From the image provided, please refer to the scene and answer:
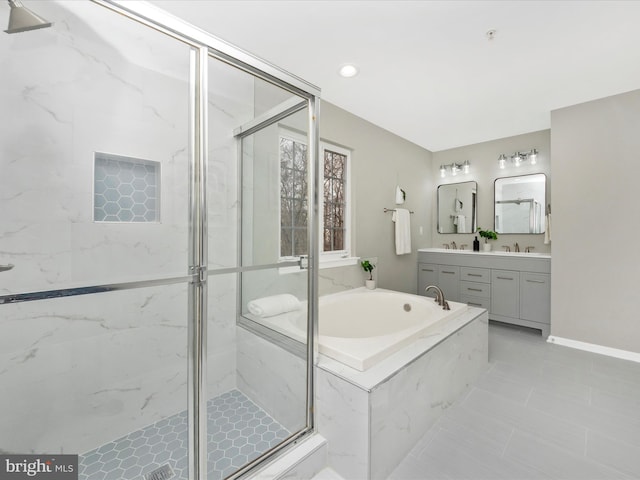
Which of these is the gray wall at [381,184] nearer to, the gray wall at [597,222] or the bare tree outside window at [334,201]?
the bare tree outside window at [334,201]

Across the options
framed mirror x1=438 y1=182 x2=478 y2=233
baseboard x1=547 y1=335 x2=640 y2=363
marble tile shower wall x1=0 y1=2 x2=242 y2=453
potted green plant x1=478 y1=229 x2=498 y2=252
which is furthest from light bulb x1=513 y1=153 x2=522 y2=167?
marble tile shower wall x1=0 y1=2 x2=242 y2=453

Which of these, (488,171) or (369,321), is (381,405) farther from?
(488,171)

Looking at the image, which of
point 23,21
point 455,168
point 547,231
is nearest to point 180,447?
point 23,21

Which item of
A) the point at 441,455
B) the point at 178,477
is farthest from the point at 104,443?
the point at 441,455

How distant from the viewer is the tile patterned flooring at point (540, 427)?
1.41 meters

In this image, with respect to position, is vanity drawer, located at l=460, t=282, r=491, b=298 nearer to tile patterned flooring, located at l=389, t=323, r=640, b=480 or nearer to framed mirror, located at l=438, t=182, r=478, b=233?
framed mirror, located at l=438, t=182, r=478, b=233

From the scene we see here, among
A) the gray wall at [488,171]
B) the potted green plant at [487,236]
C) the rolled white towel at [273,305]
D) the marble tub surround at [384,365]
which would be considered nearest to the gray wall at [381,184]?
the gray wall at [488,171]

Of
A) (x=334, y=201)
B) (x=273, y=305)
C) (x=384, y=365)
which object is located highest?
(x=334, y=201)

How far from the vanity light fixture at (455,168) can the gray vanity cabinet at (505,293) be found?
5.08 feet

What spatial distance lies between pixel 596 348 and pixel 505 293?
87cm

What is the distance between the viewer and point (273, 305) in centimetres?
165

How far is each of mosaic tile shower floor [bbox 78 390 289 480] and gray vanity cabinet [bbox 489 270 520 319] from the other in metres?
3.00

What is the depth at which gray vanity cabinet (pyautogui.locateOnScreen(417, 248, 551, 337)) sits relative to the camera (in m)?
3.12

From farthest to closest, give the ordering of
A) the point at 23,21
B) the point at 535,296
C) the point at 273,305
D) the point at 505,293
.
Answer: the point at 505,293
the point at 535,296
the point at 273,305
the point at 23,21
